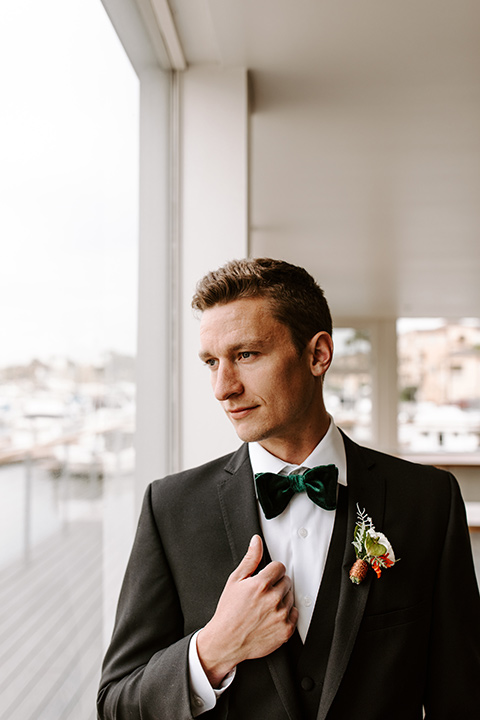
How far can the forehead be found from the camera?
3.69 ft

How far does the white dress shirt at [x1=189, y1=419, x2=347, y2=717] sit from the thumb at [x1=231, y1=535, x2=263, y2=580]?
0.41 ft

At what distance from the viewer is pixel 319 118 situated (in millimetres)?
3031

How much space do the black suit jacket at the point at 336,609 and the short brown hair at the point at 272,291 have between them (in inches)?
12.0

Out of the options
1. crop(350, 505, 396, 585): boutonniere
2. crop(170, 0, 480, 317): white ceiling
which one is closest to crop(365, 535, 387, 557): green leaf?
crop(350, 505, 396, 585): boutonniere

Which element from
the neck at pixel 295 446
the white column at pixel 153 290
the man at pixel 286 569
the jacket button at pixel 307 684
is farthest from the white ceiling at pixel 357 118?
the jacket button at pixel 307 684

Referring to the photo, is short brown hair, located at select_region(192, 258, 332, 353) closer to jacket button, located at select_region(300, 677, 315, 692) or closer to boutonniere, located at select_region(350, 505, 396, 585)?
boutonniere, located at select_region(350, 505, 396, 585)

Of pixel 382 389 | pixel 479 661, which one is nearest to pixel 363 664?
pixel 479 661

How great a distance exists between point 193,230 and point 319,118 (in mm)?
1122

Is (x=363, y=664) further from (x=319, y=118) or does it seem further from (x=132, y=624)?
(x=319, y=118)

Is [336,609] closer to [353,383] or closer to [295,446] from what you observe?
[295,446]

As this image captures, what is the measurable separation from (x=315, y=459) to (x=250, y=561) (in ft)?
0.86

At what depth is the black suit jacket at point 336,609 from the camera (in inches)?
42.9

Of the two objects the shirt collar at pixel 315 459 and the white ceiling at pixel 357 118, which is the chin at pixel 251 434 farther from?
the white ceiling at pixel 357 118

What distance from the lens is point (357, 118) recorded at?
3.06 metres
